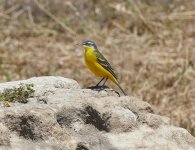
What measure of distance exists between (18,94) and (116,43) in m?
8.57

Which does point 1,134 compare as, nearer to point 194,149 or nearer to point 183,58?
point 194,149

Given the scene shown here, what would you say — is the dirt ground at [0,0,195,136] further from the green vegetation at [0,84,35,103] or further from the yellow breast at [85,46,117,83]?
the green vegetation at [0,84,35,103]

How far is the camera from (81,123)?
5.96 meters

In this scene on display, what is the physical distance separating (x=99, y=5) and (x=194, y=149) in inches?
419

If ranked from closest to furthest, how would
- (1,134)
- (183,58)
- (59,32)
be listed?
(1,134) < (183,58) < (59,32)

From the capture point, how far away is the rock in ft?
18.3

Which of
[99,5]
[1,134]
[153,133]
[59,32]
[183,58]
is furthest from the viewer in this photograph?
[99,5]

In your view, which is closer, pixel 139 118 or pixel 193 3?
pixel 139 118

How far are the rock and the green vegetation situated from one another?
0.22ft

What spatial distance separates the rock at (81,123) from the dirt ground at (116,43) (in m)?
4.66

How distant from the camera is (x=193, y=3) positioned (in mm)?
16828

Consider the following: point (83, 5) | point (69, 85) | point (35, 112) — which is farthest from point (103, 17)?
point (35, 112)

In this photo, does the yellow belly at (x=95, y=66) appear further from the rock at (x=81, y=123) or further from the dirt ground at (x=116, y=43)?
the dirt ground at (x=116, y=43)

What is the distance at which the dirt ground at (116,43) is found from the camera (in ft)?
41.2
